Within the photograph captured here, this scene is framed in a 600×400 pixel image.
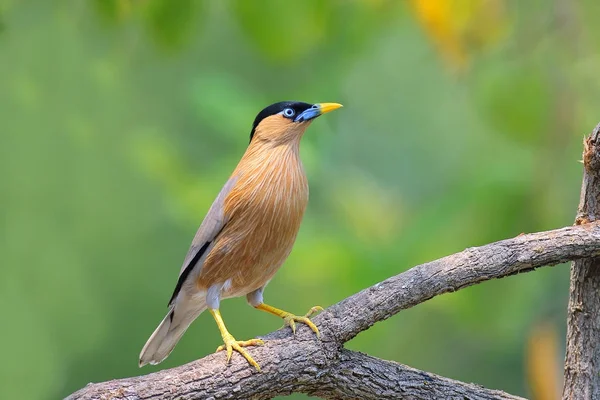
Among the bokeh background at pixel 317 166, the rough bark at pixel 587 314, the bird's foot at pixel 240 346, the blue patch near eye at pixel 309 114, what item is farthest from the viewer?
the bokeh background at pixel 317 166

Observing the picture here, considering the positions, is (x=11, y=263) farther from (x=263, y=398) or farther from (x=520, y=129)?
(x=520, y=129)

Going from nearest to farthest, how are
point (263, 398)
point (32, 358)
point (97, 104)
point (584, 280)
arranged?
point (263, 398)
point (584, 280)
point (32, 358)
point (97, 104)

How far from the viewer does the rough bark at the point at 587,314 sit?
2176 millimetres

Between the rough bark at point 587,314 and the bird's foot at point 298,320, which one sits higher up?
the rough bark at point 587,314

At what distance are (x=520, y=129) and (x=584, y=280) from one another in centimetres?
140

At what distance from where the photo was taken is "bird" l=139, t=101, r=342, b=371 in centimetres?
220

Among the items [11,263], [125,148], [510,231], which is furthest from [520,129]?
[11,263]

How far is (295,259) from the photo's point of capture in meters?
3.56

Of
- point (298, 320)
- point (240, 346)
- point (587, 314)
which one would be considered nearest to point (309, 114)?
point (298, 320)

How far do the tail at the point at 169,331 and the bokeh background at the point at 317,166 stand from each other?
99cm

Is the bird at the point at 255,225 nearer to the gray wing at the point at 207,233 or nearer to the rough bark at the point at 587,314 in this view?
the gray wing at the point at 207,233

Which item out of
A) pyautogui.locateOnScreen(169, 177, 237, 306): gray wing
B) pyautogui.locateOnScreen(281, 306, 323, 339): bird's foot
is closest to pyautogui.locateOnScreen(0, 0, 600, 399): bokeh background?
pyautogui.locateOnScreen(169, 177, 237, 306): gray wing

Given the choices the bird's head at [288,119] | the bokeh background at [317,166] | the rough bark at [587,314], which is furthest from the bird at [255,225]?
the bokeh background at [317,166]

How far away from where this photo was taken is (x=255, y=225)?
86.4 inches
